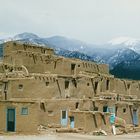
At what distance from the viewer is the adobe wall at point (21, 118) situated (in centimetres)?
4319

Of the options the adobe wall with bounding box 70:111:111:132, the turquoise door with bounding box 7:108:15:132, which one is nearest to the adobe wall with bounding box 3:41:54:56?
the adobe wall with bounding box 70:111:111:132

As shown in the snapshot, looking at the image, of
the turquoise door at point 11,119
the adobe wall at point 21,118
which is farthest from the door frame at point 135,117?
the turquoise door at point 11,119

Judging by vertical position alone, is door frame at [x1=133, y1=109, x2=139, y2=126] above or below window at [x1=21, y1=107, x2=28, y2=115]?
below

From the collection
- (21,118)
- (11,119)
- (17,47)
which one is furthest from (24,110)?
(17,47)

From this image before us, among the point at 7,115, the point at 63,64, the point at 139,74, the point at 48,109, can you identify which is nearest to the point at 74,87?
the point at 63,64

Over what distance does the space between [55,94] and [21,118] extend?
565 inches

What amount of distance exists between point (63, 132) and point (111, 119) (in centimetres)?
750

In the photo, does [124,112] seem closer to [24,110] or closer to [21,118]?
[24,110]

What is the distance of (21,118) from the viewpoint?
4331 centimetres

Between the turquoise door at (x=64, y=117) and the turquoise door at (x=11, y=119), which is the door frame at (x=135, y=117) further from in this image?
the turquoise door at (x=11, y=119)

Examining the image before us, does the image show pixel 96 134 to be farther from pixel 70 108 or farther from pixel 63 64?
pixel 63 64

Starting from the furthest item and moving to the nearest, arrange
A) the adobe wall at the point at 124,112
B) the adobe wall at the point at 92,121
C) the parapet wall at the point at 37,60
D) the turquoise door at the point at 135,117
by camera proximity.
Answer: the turquoise door at the point at 135,117
the parapet wall at the point at 37,60
the adobe wall at the point at 124,112
the adobe wall at the point at 92,121

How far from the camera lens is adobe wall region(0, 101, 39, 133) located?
43.2 metres

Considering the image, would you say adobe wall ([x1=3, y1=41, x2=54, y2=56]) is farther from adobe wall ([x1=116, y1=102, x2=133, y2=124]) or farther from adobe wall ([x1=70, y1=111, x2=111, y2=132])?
adobe wall ([x1=70, y1=111, x2=111, y2=132])
